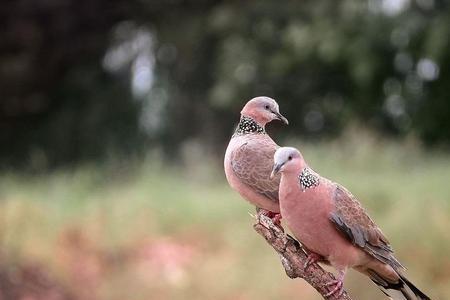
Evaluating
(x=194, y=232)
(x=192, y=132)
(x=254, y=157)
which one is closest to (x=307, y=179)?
(x=254, y=157)

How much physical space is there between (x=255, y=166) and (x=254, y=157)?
3cm

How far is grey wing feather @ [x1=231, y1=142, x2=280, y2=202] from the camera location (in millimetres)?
2307

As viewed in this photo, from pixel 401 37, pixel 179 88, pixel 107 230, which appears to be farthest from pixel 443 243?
pixel 179 88

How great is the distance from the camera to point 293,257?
7.66 ft

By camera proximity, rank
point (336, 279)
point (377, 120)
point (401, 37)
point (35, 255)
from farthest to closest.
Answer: point (377, 120) < point (401, 37) < point (35, 255) < point (336, 279)

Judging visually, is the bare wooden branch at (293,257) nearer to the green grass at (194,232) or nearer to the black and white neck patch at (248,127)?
the black and white neck patch at (248,127)

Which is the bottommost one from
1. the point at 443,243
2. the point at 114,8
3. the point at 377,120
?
the point at 443,243

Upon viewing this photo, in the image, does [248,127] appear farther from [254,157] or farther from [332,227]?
[332,227]

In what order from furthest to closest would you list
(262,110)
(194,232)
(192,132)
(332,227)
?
1. (192,132)
2. (194,232)
3. (262,110)
4. (332,227)

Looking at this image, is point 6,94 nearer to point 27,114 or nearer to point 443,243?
point 27,114

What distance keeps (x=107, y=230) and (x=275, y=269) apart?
4.83 feet

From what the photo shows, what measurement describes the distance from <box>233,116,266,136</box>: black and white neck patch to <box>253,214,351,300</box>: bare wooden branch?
222mm

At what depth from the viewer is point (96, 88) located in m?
12.3

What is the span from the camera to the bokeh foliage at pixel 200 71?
10070mm
